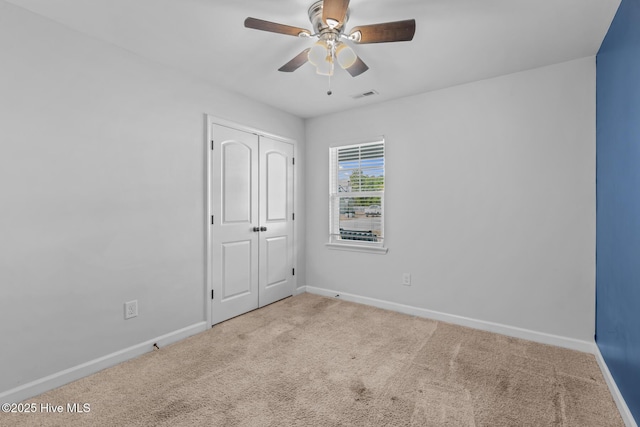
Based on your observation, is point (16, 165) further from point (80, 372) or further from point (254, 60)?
point (254, 60)

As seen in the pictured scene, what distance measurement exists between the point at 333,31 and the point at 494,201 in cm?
217

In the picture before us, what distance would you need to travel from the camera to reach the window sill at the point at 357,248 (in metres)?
3.59

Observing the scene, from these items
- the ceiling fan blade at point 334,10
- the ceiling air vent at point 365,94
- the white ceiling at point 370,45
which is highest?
the ceiling air vent at point 365,94

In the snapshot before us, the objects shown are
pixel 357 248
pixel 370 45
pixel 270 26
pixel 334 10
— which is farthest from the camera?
pixel 357 248

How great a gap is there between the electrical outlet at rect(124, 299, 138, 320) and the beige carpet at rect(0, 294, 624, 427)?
358 mm

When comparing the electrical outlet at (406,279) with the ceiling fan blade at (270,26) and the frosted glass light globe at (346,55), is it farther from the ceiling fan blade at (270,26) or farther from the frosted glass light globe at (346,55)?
the ceiling fan blade at (270,26)

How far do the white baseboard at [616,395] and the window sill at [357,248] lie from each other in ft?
6.51

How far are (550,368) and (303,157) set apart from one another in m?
3.43

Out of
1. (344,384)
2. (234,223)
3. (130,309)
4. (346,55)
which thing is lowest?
(344,384)

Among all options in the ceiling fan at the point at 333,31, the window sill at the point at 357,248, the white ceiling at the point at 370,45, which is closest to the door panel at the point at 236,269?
the window sill at the point at 357,248

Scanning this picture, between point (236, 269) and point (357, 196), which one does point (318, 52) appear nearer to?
point (357, 196)

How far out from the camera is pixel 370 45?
2301mm

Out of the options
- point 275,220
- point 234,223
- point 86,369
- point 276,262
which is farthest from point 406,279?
point 86,369

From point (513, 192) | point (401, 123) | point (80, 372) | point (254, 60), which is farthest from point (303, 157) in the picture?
point (80, 372)
